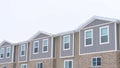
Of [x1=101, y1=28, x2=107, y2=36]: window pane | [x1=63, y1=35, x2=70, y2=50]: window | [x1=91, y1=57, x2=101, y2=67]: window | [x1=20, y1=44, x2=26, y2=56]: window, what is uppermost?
[x1=101, y1=28, x2=107, y2=36]: window pane

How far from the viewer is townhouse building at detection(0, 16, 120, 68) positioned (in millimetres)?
29562

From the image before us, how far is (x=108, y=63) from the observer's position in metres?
29.3

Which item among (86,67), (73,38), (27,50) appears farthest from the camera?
(27,50)

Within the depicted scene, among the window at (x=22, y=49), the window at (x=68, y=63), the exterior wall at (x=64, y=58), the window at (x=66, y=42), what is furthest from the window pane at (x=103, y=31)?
the window at (x=22, y=49)

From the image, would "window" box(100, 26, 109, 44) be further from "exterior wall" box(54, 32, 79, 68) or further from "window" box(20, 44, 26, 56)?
"window" box(20, 44, 26, 56)

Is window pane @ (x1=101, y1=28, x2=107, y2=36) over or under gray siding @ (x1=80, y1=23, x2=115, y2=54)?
over

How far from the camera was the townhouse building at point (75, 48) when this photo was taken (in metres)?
29.6

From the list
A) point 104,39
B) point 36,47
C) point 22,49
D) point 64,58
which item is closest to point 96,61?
point 104,39

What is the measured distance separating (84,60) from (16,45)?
54.3ft

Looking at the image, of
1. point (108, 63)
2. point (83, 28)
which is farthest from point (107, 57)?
point (83, 28)

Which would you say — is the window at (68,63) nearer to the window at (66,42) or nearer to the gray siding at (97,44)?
the window at (66,42)

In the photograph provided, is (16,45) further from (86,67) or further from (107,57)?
(107,57)

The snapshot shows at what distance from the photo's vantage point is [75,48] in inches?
1350

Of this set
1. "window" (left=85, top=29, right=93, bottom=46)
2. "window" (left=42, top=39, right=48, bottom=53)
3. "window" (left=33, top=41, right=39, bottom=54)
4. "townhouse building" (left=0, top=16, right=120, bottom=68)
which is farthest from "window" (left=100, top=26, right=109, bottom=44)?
"window" (left=33, top=41, right=39, bottom=54)
